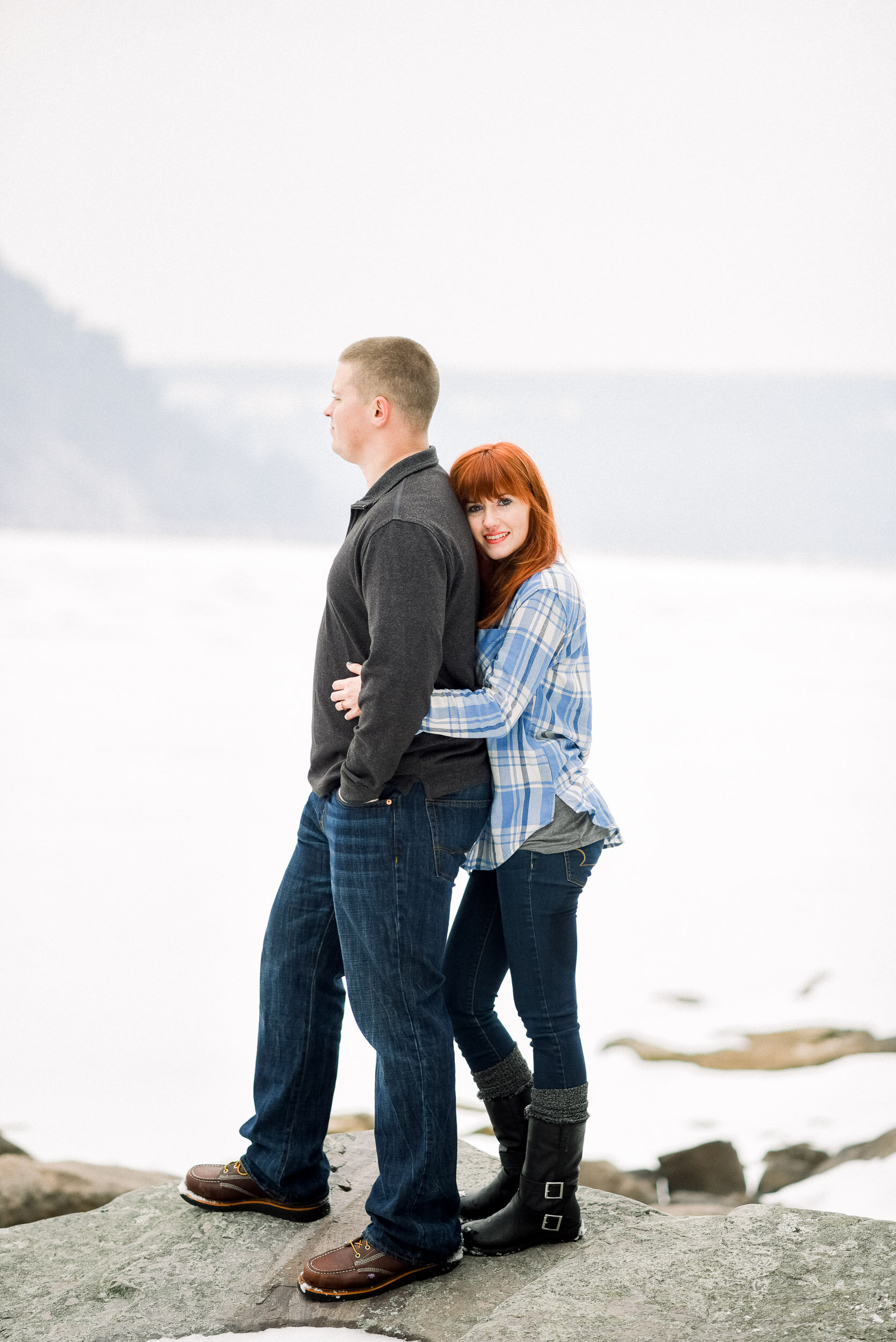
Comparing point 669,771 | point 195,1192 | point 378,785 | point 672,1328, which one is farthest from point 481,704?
point 669,771

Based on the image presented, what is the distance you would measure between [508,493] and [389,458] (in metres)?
0.22

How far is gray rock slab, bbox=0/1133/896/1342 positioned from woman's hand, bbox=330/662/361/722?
958 millimetres

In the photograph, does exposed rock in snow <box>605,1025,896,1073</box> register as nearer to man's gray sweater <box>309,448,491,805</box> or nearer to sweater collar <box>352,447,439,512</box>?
man's gray sweater <box>309,448,491,805</box>

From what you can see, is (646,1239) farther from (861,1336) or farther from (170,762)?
(170,762)

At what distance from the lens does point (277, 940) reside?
2184 mm

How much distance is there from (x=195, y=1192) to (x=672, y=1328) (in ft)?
3.17

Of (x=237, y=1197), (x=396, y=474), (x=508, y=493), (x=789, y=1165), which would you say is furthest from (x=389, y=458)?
(x=789, y=1165)

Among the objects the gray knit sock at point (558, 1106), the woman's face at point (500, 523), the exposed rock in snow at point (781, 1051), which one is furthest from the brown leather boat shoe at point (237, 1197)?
the exposed rock in snow at point (781, 1051)

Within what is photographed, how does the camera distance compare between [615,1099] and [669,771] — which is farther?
[669,771]

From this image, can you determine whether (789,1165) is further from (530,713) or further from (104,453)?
(104,453)

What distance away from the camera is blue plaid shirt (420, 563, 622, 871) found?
1929 mm

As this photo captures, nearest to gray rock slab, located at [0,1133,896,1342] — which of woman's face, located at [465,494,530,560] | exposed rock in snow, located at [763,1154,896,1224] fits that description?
woman's face, located at [465,494,530,560]

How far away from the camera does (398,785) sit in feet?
6.35

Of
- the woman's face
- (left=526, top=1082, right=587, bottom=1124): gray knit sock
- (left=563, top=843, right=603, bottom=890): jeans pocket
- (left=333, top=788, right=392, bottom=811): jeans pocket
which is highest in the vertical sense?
the woman's face
